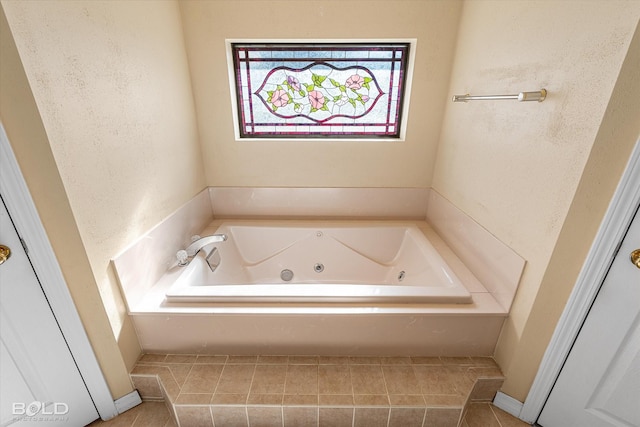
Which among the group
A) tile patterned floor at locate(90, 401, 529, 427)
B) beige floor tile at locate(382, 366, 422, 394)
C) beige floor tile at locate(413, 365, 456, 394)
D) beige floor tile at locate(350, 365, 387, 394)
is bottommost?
tile patterned floor at locate(90, 401, 529, 427)

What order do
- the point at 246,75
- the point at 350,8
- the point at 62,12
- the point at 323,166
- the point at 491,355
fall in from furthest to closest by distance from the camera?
1. the point at 323,166
2. the point at 246,75
3. the point at 350,8
4. the point at 491,355
5. the point at 62,12

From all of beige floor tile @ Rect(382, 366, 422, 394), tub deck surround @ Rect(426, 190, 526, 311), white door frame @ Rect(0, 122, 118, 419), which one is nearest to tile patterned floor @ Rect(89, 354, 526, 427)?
beige floor tile @ Rect(382, 366, 422, 394)

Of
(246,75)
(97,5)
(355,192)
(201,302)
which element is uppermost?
(97,5)

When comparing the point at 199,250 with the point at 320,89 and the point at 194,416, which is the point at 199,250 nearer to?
the point at 194,416

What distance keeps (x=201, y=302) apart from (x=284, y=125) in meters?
1.30

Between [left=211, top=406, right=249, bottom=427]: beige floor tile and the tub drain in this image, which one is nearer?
[left=211, top=406, right=249, bottom=427]: beige floor tile

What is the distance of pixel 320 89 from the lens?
1934 mm

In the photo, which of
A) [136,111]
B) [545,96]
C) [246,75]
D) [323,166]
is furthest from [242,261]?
[545,96]

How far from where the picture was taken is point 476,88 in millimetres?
1502

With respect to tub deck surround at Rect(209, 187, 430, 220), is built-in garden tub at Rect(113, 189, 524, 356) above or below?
below

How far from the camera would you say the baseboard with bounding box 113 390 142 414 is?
1.25 metres

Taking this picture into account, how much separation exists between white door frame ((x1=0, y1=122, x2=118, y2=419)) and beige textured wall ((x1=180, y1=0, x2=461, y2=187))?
1.21 metres

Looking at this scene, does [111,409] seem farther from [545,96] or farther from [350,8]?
[350,8]

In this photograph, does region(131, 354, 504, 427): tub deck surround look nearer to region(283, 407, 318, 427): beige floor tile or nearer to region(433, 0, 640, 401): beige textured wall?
region(283, 407, 318, 427): beige floor tile
